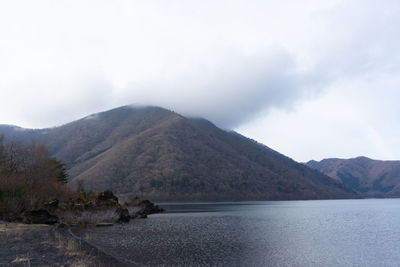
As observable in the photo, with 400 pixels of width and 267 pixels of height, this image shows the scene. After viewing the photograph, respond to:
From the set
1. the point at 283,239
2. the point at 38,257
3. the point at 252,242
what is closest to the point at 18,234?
the point at 38,257

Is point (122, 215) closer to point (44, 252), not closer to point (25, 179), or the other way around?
point (25, 179)

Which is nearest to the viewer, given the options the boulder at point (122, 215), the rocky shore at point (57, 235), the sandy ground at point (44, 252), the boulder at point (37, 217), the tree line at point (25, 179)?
the sandy ground at point (44, 252)

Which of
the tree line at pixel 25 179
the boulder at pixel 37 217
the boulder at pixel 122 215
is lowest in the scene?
the boulder at pixel 122 215

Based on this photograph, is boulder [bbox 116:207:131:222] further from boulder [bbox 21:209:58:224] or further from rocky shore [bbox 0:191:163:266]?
boulder [bbox 21:209:58:224]

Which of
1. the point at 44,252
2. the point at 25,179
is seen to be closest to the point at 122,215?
the point at 25,179

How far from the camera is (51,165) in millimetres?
70375

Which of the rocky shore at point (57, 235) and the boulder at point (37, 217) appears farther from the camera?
the boulder at point (37, 217)

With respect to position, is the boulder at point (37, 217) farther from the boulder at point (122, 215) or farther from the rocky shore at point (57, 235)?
the boulder at point (122, 215)

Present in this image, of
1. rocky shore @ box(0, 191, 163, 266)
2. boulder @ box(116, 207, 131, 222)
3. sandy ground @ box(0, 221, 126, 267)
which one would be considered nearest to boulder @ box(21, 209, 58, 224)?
rocky shore @ box(0, 191, 163, 266)

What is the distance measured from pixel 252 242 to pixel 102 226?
32.4m

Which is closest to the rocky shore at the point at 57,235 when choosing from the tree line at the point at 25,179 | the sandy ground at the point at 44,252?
the sandy ground at the point at 44,252

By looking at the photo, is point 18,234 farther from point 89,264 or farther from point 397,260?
point 397,260

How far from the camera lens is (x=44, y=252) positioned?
28.2 metres

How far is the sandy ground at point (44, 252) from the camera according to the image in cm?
2362
